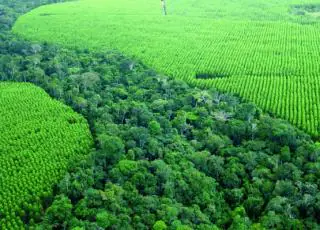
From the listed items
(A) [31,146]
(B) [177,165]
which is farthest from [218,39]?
(A) [31,146]

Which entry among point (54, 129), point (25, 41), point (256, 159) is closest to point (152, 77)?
point (54, 129)

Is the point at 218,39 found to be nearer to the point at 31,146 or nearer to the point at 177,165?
the point at 177,165

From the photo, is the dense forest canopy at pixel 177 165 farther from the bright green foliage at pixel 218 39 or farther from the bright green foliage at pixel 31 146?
the bright green foliage at pixel 218 39

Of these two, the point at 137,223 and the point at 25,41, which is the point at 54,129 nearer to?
the point at 137,223

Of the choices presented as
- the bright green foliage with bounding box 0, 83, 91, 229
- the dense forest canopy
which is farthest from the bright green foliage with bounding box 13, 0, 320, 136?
the bright green foliage with bounding box 0, 83, 91, 229

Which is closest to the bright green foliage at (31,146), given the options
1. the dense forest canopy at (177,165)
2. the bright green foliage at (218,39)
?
the dense forest canopy at (177,165)

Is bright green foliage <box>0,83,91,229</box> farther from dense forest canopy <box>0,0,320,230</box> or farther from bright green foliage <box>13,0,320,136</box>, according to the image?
bright green foliage <box>13,0,320,136</box>

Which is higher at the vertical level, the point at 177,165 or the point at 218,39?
the point at 218,39
